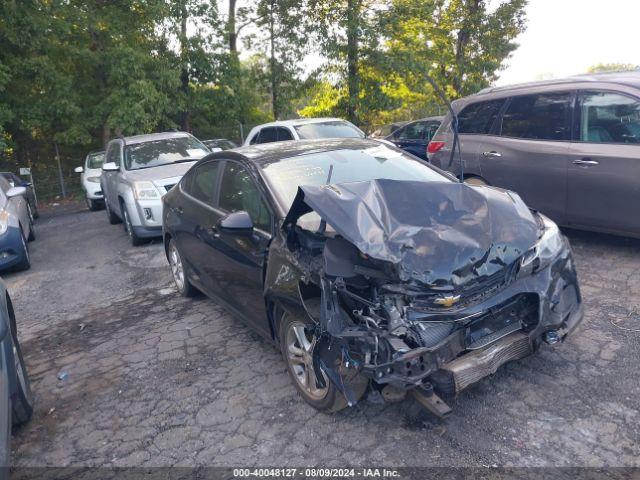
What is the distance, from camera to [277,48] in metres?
20.4

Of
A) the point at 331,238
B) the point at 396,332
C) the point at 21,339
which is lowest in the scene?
the point at 21,339

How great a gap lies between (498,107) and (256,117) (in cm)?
1636

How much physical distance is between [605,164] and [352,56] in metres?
13.7

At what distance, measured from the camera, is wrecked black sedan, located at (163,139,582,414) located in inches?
115

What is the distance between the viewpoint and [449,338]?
2.93 m

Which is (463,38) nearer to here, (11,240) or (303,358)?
(11,240)

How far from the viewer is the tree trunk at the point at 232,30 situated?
19.8 metres

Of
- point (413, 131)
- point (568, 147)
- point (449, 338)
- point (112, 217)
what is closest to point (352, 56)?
point (413, 131)

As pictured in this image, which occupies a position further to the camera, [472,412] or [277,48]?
[277,48]

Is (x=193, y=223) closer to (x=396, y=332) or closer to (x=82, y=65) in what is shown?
(x=396, y=332)

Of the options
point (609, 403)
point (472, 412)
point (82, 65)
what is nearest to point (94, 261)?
point (472, 412)

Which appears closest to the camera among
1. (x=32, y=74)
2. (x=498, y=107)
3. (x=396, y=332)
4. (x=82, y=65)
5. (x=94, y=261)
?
(x=396, y=332)

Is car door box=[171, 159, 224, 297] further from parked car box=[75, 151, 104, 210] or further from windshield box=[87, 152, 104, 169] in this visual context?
windshield box=[87, 152, 104, 169]

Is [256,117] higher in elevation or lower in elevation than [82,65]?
lower
